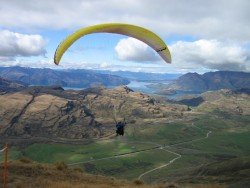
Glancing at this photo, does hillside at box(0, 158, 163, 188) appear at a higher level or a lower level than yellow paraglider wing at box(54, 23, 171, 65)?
lower

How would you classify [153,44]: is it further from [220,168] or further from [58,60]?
[220,168]

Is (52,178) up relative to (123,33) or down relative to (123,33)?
down

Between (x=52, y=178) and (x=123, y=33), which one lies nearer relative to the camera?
(x=123, y=33)

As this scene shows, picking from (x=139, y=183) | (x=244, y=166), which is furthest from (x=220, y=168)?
(x=139, y=183)

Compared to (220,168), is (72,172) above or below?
above

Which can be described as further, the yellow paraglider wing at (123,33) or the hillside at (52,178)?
the hillside at (52,178)

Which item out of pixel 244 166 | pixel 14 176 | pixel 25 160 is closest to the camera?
pixel 14 176

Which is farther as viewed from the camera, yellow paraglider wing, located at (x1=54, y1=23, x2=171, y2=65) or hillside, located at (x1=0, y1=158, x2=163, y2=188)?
hillside, located at (x1=0, y1=158, x2=163, y2=188)

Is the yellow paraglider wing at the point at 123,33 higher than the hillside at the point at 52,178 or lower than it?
higher
